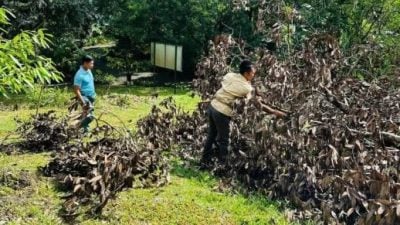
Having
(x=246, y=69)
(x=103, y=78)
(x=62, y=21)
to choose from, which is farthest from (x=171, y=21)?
(x=246, y=69)

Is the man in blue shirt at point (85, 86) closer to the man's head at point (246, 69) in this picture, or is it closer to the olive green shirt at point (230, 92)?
the olive green shirt at point (230, 92)

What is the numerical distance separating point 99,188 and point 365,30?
8804 millimetres

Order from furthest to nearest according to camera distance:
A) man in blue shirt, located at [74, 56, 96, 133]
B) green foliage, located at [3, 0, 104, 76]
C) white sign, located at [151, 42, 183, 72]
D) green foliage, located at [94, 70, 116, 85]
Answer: green foliage, located at [94, 70, 116, 85]
white sign, located at [151, 42, 183, 72]
green foliage, located at [3, 0, 104, 76]
man in blue shirt, located at [74, 56, 96, 133]

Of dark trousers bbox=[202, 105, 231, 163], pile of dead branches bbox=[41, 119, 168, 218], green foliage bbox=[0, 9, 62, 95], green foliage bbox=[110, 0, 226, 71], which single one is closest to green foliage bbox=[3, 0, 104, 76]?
green foliage bbox=[110, 0, 226, 71]

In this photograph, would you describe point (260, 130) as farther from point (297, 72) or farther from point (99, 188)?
point (99, 188)

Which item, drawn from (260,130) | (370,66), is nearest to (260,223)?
(260,130)

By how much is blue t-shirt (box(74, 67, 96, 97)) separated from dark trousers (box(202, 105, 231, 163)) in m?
2.53

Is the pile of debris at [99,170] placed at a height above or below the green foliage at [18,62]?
below

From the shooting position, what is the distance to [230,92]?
6.75 m

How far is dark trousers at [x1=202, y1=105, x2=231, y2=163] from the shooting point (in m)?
6.90

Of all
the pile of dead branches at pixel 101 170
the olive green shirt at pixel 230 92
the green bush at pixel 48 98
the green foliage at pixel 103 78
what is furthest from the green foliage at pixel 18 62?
the green foliage at pixel 103 78

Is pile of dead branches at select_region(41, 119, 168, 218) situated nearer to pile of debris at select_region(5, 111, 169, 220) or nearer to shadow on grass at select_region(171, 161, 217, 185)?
pile of debris at select_region(5, 111, 169, 220)

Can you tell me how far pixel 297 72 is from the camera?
24.2ft

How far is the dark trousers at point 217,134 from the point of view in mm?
6898
